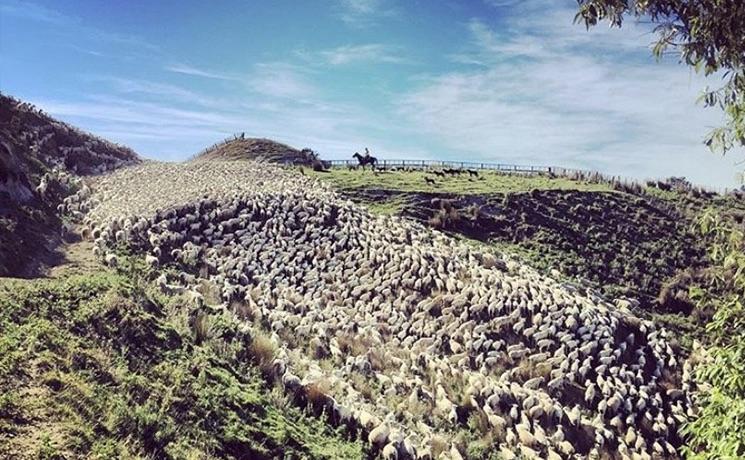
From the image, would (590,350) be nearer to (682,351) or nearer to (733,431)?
(682,351)

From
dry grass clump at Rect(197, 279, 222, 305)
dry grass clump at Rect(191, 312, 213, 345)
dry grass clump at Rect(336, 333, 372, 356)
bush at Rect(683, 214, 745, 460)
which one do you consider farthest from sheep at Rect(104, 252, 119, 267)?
bush at Rect(683, 214, 745, 460)

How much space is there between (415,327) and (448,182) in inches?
891

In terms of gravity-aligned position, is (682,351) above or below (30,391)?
below

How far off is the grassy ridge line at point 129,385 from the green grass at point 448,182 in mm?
21530

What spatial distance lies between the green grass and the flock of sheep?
23.4 ft

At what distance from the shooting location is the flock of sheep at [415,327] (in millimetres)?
16172

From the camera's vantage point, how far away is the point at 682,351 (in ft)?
74.2

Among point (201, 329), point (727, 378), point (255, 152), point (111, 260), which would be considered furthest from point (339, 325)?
point (255, 152)

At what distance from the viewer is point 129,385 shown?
1169 centimetres

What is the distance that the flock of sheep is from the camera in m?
16.2

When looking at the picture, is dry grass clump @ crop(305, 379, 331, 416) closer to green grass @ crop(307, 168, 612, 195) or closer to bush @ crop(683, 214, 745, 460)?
bush @ crop(683, 214, 745, 460)

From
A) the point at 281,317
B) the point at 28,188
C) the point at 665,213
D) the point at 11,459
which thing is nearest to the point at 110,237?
the point at 28,188

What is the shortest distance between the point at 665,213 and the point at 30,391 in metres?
40.0

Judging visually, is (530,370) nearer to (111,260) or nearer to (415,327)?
(415,327)
